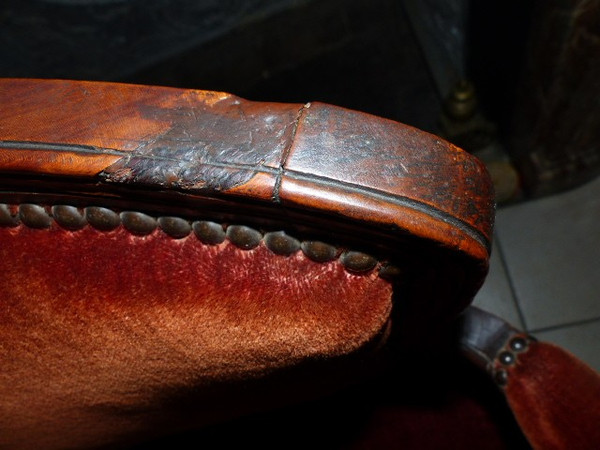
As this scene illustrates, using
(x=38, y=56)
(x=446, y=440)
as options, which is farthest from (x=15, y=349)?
(x=38, y=56)

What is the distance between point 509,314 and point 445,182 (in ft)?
3.97

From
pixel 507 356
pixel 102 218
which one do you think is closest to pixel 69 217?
pixel 102 218

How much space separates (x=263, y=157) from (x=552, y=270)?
4.36 feet

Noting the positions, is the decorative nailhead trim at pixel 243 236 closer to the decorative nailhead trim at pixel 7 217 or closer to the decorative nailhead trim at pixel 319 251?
the decorative nailhead trim at pixel 319 251

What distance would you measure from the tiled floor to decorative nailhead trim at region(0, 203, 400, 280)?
46.1 inches

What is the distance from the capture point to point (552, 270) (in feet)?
4.90

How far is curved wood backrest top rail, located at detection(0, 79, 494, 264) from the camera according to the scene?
1.14 ft

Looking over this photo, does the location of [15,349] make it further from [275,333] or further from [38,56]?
[38,56]

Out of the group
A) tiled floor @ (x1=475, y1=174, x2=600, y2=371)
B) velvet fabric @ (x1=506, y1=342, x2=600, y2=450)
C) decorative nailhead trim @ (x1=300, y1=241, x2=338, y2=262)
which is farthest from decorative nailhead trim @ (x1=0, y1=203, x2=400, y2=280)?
tiled floor @ (x1=475, y1=174, x2=600, y2=371)

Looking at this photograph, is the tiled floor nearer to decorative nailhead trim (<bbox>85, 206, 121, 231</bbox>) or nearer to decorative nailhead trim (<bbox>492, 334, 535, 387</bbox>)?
decorative nailhead trim (<bbox>492, 334, 535, 387</bbox>)

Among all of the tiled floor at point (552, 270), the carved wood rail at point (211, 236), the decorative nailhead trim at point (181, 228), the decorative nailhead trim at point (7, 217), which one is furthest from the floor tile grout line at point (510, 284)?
the decorative nailhead trim at point (7, 217)

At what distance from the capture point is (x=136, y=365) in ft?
1.53

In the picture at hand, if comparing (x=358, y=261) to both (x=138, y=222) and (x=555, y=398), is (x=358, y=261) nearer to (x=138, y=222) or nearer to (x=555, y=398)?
(x=138, y=222)

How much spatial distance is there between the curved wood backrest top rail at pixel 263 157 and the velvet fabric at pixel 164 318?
7cm
